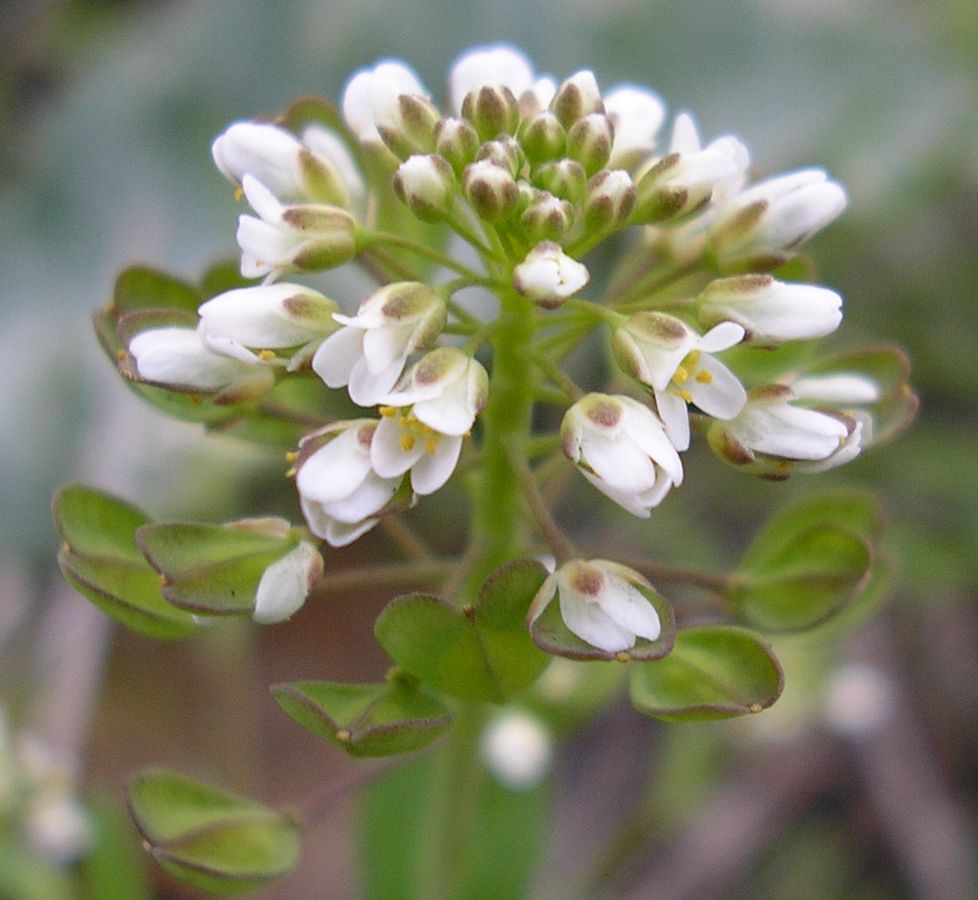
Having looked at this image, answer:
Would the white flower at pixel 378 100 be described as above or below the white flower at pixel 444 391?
above

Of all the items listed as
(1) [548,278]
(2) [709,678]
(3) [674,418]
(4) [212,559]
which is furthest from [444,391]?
(2) [709,678]

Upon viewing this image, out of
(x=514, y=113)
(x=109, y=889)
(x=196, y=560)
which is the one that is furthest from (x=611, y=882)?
(x=514, y=113)

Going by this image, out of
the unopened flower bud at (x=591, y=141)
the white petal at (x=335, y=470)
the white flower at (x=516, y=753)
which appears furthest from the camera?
the white flower at (x=516, y=753)

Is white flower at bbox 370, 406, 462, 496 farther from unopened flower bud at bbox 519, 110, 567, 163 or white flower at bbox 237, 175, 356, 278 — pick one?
unopened flower bud at bbox 519, 110, 567, 163

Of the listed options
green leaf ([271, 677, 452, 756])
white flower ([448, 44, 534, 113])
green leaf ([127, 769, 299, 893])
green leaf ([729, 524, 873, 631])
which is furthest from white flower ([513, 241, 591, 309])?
green leaf ([127, 769, 299, 893])

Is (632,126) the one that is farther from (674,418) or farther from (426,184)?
(674,418)

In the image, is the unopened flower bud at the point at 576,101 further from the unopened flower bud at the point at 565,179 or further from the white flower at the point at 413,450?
the white flower at the point at 413,450

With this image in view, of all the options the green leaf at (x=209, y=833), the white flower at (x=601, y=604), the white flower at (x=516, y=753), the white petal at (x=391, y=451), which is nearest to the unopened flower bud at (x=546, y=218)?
the white petal at (x=391, y=451)
